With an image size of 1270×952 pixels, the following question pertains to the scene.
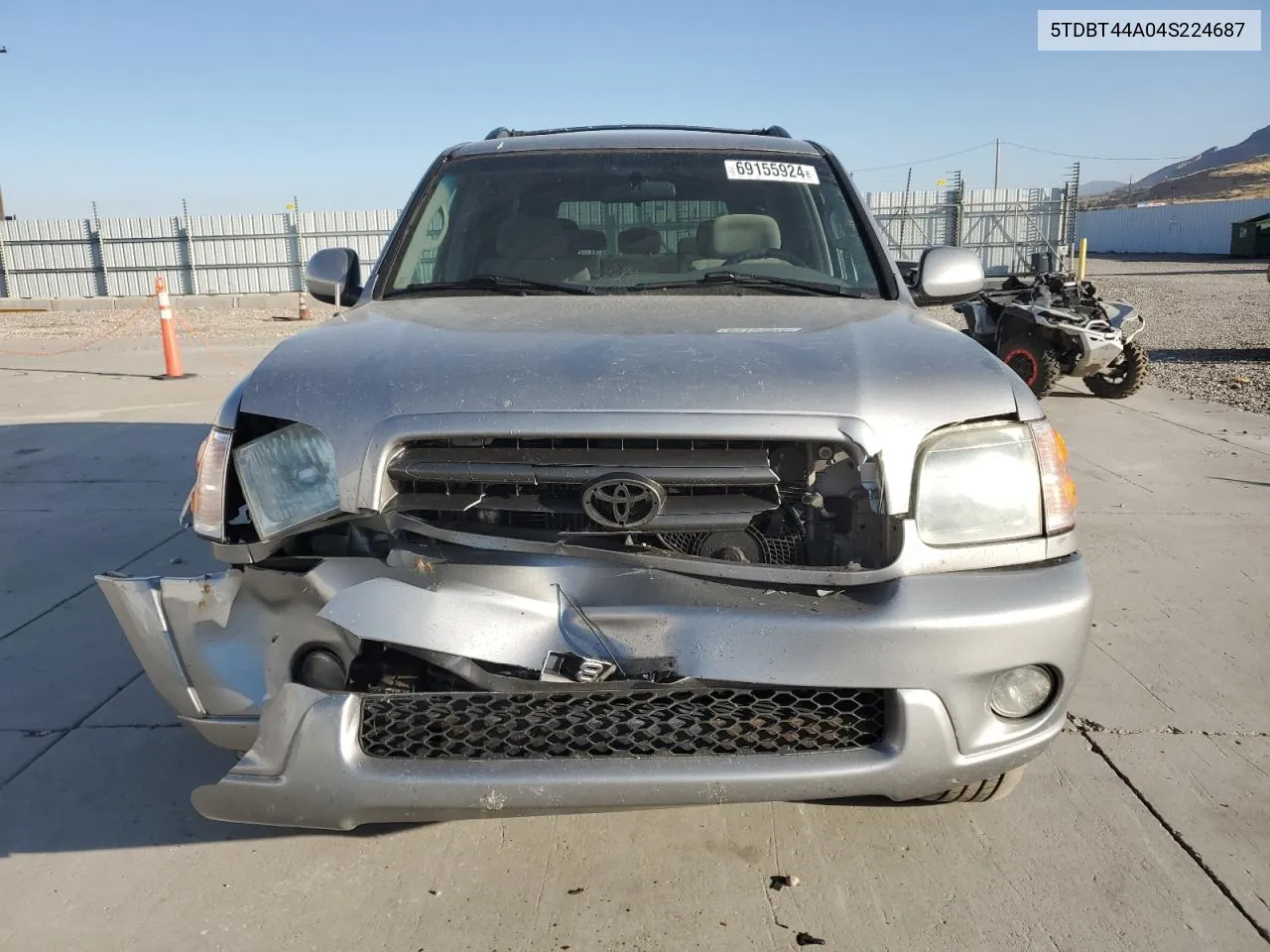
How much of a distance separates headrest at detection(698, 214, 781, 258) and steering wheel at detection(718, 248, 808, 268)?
0.01 metres

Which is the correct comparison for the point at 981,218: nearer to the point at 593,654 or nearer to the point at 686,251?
the point at 686,251

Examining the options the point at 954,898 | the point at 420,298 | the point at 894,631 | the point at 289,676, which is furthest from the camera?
the point at 420,298

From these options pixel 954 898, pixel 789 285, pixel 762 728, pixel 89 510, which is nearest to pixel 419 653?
pixel 762 728

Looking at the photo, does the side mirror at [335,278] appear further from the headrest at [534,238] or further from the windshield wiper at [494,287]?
the headrest at [534,238]

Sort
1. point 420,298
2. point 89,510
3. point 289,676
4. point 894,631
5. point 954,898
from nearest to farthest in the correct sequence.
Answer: point 894,631 → point 289,676 → point 954,898 → point 420,298 → point 89,510

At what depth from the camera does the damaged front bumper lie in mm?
1938

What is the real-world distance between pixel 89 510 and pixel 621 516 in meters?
4.55

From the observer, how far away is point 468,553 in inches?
84.4

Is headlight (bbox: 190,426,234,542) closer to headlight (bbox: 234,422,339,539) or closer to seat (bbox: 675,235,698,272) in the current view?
headlight (bbox: 234,422,339,539)

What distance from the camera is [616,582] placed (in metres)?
2.07

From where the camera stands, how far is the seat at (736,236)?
339cm

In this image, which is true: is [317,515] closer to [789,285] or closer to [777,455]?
[777,455]

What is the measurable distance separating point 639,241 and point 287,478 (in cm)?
166

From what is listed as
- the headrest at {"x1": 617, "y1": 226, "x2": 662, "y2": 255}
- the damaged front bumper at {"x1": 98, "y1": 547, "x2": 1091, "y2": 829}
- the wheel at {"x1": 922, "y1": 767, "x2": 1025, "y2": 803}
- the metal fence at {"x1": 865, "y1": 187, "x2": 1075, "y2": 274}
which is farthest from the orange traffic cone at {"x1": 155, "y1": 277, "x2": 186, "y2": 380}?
the metal fence at {"x1": 865, "y1": 187, "x2": 1075, "y2": 274}
